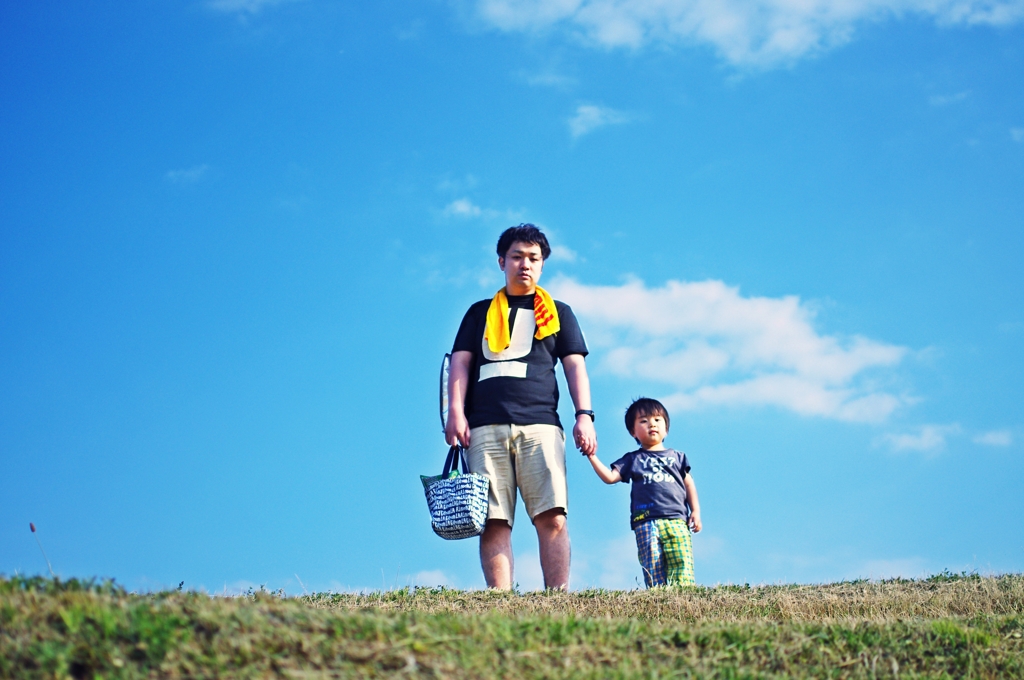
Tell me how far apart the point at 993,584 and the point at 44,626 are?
7.62 meters

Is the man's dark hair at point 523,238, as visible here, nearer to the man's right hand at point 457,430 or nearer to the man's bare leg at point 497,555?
the man's right hand at point 457,430

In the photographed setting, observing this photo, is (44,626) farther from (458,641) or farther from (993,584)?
(993,584)

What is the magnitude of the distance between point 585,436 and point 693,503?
2.08 m

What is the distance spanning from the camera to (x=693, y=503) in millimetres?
9391

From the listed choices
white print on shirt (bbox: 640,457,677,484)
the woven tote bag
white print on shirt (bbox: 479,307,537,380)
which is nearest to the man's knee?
the woven tote bag

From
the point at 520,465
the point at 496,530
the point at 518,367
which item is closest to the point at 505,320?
the point at 518,367

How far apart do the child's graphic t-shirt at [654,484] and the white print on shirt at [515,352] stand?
189cm

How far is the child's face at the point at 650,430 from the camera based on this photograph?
9344mm

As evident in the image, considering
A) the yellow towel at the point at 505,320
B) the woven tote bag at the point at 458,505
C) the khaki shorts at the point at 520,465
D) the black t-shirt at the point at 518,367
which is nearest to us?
the woven tote bag at the point at 458,505

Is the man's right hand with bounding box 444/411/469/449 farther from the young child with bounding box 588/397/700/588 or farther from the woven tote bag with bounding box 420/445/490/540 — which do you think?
the young child with bounding box 588/397/700/588

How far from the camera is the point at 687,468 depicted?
9430mm

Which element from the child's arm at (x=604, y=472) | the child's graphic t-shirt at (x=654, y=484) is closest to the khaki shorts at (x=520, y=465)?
the child's arm at (x=604, y=472)

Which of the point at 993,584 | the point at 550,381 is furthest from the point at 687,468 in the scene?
the point at 993,584

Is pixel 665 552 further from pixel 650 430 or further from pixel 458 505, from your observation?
pixel 458 505
